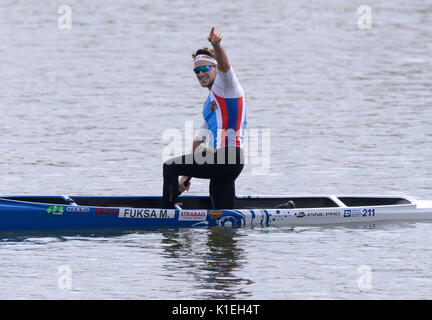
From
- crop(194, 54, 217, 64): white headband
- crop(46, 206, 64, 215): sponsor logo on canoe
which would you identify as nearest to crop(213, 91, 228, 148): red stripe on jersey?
crop(194, 54, 217, 64): white headband

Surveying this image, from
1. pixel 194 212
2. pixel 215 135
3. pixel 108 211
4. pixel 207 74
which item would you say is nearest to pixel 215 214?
pixel 194 212

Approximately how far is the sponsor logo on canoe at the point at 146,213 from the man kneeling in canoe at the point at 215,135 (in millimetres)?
221

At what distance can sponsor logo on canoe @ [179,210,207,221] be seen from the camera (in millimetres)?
17062

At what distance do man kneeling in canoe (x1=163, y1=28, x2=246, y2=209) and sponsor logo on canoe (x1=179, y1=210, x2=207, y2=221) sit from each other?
0.92ft

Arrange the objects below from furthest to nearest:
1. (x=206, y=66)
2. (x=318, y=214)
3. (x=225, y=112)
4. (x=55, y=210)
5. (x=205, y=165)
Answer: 1. (x=318, y=214)
2. (x=55, y=210)
3. (x=205, y=165)
4. (x=206, y=66)
5. (x=225, y=112)

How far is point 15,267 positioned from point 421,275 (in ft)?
15.8

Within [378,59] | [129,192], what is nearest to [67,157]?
[129,192]

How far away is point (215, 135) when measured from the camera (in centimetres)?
1658

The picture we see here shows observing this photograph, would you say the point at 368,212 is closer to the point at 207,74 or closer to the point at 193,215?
the point at 193,215

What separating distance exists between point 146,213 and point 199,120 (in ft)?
34.6

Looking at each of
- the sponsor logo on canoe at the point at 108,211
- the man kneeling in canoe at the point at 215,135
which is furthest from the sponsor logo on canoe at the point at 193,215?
the sponsor logo on canoe at the point at 108,211

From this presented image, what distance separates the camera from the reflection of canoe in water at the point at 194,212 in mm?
16906

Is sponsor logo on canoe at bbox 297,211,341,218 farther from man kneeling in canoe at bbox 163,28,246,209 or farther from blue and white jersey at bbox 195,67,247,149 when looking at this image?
blue and white jersey at bbox 195,67,247,149

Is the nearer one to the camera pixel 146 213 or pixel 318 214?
pixel 146 213
